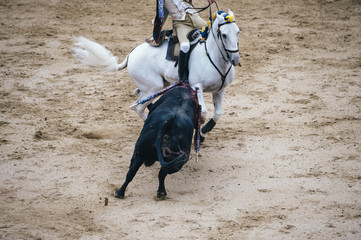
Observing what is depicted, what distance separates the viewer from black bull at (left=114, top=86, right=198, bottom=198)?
198 inches

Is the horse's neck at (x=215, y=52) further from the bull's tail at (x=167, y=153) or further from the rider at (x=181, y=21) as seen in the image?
the bull's tail at (x=167, y=153)

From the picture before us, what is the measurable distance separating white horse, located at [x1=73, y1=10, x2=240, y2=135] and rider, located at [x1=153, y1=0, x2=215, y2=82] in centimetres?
13

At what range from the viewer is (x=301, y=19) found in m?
11.7

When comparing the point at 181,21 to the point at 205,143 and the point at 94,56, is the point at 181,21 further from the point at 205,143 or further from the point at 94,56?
the point at 205,143

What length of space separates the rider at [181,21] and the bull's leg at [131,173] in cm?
156

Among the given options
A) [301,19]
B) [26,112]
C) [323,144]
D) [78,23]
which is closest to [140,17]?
[78,23]

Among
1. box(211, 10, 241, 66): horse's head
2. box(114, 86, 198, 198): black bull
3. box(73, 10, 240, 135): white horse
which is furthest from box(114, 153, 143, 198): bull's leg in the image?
box(211, 10, 241, 66): horse's head

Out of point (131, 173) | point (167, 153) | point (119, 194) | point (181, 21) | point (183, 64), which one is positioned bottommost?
point (119, 194)

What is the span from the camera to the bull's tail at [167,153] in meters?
4.97

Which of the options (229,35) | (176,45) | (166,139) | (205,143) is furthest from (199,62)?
(166,139)

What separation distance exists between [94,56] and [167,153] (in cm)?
267

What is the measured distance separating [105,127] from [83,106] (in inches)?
34.9

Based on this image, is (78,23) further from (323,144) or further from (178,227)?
(178,227)

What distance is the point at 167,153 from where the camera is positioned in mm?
5035
